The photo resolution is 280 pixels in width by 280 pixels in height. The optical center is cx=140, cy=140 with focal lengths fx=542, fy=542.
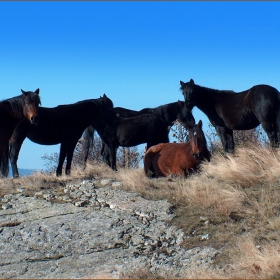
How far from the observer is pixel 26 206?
10.0m

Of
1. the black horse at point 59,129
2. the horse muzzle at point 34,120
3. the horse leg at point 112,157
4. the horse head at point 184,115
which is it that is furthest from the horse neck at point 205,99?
the horse muzzle at point 34,120

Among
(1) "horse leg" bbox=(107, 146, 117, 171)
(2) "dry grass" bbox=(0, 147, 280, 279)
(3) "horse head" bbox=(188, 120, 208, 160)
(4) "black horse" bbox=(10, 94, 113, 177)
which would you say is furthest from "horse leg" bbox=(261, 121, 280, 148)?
(4) "black horse" bbox=(10, 94, 113, 177)

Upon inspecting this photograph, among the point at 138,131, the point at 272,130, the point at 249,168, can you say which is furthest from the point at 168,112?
the point at 249,168

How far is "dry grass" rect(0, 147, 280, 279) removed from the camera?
7.25m

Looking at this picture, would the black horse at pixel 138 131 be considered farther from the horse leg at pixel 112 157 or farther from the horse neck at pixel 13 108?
the horse neck at pixel 13 108

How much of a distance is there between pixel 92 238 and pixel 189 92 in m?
6.12

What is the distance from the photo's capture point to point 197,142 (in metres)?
11.0

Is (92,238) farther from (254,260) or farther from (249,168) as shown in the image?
(249,168)

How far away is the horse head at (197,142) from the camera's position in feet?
36.0

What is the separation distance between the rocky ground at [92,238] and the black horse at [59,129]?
207cm

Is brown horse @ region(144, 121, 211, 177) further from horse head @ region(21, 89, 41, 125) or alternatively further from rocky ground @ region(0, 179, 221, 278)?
horse head @ region(21, 89, 41, 125)

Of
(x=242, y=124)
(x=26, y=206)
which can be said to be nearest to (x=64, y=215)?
(x=26, y=206)

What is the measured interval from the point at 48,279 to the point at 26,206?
110 inches

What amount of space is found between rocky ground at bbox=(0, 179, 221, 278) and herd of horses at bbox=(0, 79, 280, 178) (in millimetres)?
1705
